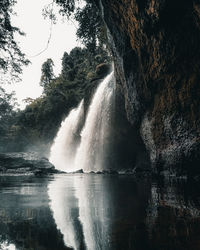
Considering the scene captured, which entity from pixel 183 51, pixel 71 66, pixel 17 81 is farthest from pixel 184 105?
pixel 71 66

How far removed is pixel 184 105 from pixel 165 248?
660 centimetres

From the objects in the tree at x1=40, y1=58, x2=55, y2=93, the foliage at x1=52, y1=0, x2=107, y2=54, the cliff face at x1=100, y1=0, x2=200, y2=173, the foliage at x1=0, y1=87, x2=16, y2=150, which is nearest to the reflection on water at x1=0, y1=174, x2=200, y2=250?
the cliff face at x1=100, y1=0, x2=200, y2=173

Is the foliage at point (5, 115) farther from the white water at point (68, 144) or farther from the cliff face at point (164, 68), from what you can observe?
the cliff face at point (164, 68)

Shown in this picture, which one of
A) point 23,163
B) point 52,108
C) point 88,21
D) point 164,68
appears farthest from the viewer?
point 52,108

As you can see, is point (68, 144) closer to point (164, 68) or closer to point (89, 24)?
point (89, 24)

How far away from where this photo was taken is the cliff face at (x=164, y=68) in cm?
654

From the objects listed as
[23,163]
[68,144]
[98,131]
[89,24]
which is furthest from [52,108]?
[89,24]

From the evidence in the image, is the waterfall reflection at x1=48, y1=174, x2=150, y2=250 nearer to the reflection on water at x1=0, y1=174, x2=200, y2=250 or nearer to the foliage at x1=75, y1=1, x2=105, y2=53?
the reflection on water at x1=0, y1=174, x2=200, y2=250

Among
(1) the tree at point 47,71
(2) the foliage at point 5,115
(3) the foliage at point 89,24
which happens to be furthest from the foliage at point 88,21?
(1) the tree at point 47,71

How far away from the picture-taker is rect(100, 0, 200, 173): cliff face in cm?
654

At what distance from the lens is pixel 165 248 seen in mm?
1179

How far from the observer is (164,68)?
25.6 feet

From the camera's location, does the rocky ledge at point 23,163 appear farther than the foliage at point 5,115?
No

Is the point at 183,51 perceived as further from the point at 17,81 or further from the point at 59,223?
the point at 17,81
